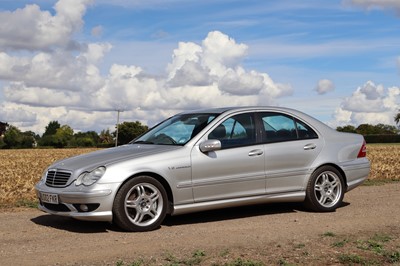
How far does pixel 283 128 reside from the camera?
9000mm

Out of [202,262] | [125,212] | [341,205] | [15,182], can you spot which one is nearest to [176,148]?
[125,212]

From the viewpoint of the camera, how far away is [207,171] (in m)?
8.00

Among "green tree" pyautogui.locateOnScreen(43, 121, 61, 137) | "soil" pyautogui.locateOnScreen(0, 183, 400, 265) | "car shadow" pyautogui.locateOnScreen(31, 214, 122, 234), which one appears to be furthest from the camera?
"green tree" pyautogui.locateOnScreen(43, 121, 61, 137)

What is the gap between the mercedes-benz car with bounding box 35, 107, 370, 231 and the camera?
7477 millimetres

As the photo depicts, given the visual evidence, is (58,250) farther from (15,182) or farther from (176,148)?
(15,182)

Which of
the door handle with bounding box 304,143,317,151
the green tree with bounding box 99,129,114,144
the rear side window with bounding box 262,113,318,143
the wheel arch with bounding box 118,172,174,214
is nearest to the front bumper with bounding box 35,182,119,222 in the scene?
the wheel arch with bounding box 118,172,174,214

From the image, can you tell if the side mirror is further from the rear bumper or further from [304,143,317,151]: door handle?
the rear bumper

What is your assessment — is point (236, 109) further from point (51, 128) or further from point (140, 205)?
point (51, 128)

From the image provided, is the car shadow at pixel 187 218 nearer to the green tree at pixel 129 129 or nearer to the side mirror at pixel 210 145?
the side mirror at pixel 210 145

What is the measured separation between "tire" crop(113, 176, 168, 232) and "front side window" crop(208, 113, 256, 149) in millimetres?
1122

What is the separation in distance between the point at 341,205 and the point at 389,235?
2818 millimetres

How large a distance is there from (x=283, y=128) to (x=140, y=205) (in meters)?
2.59

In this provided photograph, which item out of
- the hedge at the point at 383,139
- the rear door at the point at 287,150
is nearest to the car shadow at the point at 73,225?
the rear door at the point at 287,150

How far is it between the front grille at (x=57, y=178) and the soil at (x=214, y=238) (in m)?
0.58
